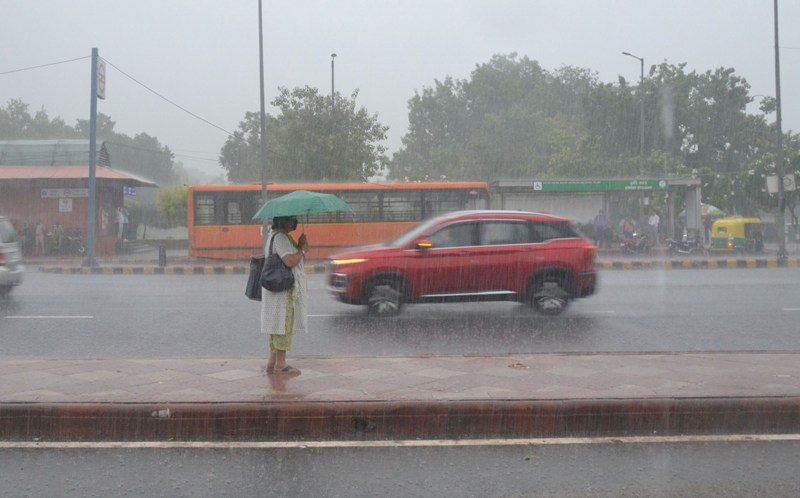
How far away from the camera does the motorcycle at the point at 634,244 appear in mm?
26953

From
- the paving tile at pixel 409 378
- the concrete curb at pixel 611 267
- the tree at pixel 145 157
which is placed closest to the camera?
the paving tile at pixel 409 378

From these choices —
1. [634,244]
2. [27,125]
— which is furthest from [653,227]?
[27,125]

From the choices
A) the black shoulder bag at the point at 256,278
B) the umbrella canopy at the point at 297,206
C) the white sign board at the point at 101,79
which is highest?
the white sign board at the point at 101,79

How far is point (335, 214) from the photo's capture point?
25.6 m

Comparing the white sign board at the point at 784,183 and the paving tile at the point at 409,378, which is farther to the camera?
the white sign board at the point at 784,183

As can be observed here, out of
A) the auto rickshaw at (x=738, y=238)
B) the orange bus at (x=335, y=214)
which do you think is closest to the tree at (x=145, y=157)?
the orange bus at (x=335, y=214)

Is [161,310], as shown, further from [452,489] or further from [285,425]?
[452,489]

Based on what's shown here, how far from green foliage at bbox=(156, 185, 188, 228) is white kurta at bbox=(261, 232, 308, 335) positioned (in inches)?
1469

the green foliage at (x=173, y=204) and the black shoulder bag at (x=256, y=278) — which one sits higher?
the green foliage at (x=173, y=204)

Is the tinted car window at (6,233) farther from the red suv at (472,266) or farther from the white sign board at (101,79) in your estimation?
the white sign board at (101,79)

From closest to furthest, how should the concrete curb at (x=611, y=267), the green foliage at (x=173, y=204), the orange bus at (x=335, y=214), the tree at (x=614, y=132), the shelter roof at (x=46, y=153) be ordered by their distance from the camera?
the concrete curb at (x=611, y=267) → the orange bus at (x=335, y=214) → the shelter roof at (x=46, y=153) → the green foliage at (x=173, y=204) → the tree at (x=614, y=132)

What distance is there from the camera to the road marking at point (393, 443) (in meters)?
5.19

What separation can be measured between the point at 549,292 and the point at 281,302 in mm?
5402

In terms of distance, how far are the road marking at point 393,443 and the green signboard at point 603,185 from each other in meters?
22.6
